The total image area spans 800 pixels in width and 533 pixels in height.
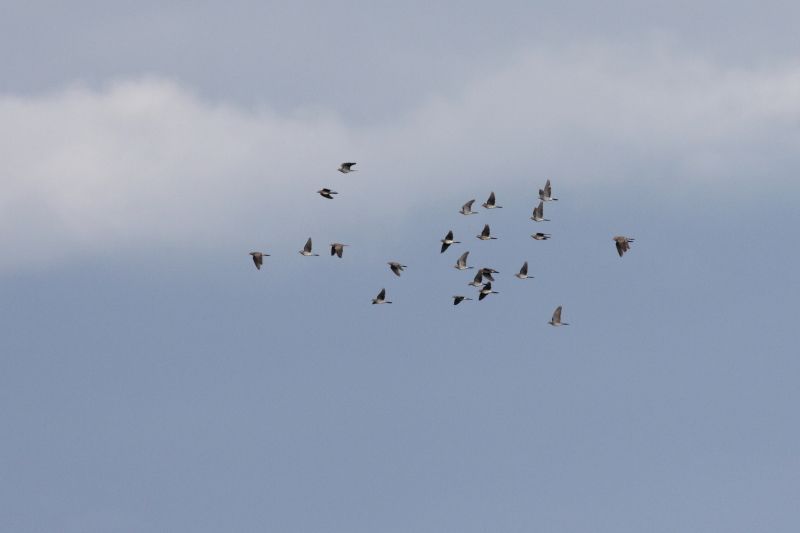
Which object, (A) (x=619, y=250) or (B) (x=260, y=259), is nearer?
(A) (x=619, y=250)

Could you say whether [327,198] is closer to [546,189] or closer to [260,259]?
[260,259]

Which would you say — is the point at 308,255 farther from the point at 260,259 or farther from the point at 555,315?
the point at 555,315

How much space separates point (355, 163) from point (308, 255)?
1115 centimetres

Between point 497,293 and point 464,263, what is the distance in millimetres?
5895

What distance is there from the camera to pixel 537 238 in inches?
6019

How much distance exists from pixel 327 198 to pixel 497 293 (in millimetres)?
17301

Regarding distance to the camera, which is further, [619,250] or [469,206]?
[469,206]

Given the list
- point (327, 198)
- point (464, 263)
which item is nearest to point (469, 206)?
point (464, 263)

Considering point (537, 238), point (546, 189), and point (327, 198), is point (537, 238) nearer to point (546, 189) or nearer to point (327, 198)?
point (546, 189)

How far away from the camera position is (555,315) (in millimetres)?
159750

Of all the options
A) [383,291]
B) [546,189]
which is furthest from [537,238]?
[383,291]

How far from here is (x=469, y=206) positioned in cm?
15900

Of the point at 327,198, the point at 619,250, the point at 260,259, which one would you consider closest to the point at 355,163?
the point at 327,198

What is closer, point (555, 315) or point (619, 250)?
point (619, 250)
